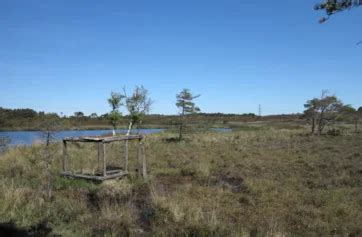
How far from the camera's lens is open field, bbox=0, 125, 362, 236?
6.40m

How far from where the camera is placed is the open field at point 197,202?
6.40 meters

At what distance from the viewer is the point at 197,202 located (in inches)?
325

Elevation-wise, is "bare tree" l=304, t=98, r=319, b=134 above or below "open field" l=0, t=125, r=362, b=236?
above

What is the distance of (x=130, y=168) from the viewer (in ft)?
46.5

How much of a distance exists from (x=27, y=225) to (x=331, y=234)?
5133 mm

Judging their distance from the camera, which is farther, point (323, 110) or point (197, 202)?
point (323, 110)

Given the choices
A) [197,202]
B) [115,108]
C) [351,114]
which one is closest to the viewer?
[197,202]

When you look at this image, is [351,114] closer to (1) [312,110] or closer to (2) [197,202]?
(1) [312,110]

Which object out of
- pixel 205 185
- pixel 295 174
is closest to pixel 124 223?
pixel 205 185

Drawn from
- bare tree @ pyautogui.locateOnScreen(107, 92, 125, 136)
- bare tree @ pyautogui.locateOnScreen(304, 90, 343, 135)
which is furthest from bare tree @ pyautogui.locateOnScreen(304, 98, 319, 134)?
bare tree @ pyautogui.locateOnScreen(107, 92, 125, 136)

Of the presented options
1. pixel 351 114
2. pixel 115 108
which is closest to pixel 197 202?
pixel 115 108

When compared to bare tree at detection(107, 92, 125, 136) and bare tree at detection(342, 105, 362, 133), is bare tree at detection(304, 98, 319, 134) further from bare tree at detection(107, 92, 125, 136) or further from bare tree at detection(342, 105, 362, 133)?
bare tree at detection(107, 92, 125, 136)

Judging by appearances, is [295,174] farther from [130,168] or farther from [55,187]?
[55,187]

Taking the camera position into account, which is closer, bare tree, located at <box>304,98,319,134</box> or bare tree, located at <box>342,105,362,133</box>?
bare tree, located at <box>304,98,319,134</box>
